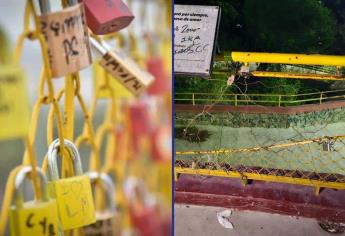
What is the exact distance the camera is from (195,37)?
1678 mm

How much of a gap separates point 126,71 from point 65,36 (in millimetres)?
157

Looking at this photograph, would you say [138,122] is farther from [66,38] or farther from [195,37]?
[195,37]

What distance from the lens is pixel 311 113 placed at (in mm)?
1810

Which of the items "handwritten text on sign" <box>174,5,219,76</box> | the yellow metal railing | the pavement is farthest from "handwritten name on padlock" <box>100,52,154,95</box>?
the pavement

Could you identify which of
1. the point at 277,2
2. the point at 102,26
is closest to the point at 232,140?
the point at 277,2

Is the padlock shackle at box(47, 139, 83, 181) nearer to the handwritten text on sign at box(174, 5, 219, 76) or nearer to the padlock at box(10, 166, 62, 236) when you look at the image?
the padlock at box(10, 166, 62, 236)

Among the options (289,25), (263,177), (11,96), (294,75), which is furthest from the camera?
(263,177)

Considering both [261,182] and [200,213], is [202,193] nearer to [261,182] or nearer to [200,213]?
[200,213]

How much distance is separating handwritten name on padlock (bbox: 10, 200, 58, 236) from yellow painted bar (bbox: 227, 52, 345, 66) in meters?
1.07

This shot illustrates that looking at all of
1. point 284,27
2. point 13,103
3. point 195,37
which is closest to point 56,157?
point 13,103

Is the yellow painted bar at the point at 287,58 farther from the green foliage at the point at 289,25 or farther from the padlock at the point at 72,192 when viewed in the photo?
the padlock at the point at 72,192

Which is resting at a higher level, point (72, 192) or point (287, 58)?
point (287, 58)

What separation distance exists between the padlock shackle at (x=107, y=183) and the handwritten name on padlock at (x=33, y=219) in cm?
13

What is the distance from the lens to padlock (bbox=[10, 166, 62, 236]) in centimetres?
81
